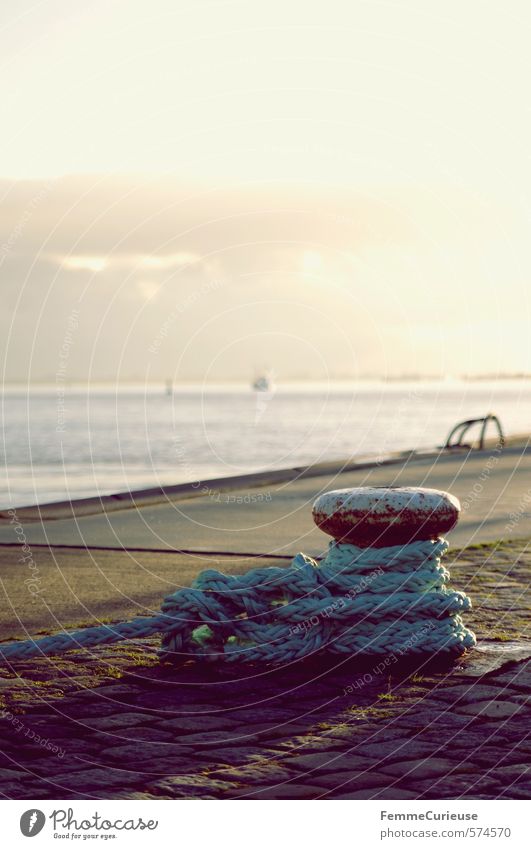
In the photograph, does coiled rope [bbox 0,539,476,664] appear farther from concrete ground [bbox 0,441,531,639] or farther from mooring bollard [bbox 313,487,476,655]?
concrete ground [bbox 0,441,531,639]

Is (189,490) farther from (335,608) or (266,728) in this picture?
(266,728)

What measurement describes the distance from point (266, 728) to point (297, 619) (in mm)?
882

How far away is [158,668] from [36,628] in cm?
97

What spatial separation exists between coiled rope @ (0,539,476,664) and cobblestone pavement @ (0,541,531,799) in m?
0.09

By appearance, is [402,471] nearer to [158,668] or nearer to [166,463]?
[158,668]

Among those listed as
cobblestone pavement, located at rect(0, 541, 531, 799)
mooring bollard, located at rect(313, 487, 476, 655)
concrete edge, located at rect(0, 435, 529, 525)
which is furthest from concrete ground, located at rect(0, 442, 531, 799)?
concrete edge, located at rect(0, 435, 529, 525)

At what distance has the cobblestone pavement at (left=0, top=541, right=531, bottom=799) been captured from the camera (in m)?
3.63

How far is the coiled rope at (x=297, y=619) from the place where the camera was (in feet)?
16.5

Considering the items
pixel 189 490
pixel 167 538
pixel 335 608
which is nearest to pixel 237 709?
pixel 335 608

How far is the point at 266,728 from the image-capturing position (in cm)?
421

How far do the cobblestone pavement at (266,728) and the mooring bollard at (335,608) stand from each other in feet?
0.30

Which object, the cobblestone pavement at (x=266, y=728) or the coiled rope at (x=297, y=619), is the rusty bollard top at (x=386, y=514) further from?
the cobblestone pavement at (x=266, y=728)

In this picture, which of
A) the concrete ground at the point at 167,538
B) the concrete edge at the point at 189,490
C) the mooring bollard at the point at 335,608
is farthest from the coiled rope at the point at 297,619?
the concrete edge at the point at 189,490

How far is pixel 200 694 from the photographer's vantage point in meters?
4.66
